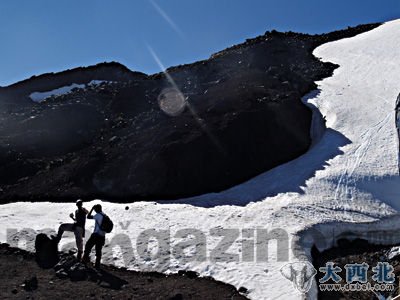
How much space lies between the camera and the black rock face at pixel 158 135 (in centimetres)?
2155

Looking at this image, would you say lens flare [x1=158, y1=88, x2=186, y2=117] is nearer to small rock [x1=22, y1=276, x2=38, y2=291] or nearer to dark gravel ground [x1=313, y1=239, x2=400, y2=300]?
dark gravel ground [x1=313, y1=239, x2=400, y2=300]

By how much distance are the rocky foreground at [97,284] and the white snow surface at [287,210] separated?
21.0 inches

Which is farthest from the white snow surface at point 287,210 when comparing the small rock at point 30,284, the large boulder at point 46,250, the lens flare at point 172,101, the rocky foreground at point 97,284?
the lens flare at point 172,101

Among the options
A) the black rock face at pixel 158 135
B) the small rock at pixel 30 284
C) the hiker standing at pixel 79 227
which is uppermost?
the black rock face at pixel 158 135

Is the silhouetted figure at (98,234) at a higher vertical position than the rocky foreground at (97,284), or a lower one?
higher

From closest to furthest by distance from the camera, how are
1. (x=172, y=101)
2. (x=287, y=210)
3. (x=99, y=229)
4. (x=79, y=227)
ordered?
1. (x=99, y=229)
2. (x=79, y=227)
3. (x=287, y=210)
4. (x=172, y=101)

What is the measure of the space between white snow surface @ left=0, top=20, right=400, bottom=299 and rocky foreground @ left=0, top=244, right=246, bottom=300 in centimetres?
53

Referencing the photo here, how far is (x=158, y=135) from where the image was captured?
82.5 ft

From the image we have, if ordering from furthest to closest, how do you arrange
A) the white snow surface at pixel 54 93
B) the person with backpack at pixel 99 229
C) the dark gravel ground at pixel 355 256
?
the white snow surface at pixel 54 93, the person with backpack at pixel 99 229, the dark gravel ground at pixel 355 256

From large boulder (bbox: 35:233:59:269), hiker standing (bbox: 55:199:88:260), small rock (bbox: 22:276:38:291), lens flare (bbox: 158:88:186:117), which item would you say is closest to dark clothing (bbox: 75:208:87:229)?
hiker standing (bbox: 55:199:88:260)

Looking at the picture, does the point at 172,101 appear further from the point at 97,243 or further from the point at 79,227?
the point at 97,243

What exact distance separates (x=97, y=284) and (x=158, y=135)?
1383 cm

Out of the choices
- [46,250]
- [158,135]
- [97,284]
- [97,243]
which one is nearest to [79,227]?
[97,243]

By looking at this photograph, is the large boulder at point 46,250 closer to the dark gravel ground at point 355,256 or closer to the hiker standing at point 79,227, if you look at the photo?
the hiker standing at point 79,227
